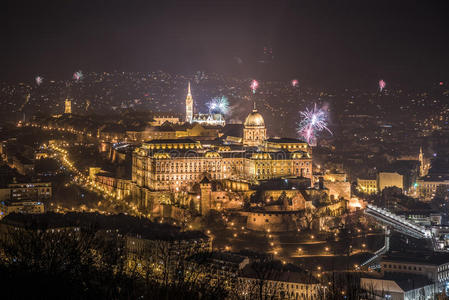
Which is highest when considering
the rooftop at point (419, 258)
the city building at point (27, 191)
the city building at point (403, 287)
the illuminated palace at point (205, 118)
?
the illuminated palace at point (205, 118)

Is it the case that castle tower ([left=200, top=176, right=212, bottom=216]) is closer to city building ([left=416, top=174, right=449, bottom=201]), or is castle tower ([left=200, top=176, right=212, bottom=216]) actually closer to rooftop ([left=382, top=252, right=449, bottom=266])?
rooftop ([left=382, top=252, right=449, bottom=266])

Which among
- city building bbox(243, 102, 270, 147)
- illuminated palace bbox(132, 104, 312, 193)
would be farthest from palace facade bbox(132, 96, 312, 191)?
city building bbox(243, 102, 270, 147)

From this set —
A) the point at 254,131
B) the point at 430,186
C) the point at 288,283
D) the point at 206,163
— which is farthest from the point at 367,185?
the point at 288,283

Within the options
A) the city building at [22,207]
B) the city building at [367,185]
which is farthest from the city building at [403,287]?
the city building at [367,185]

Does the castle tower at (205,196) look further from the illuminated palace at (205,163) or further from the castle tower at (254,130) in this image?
the castle tower at (254,130)

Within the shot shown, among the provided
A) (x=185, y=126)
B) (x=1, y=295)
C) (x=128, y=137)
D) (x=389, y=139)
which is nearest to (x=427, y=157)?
(x=389, y=139)

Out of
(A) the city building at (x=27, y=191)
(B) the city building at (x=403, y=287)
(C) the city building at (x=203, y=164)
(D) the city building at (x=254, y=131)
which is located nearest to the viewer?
(B) the city building at (x=403, y=287)

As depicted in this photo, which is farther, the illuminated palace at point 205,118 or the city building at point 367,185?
the illuminated palace at point 205,118
